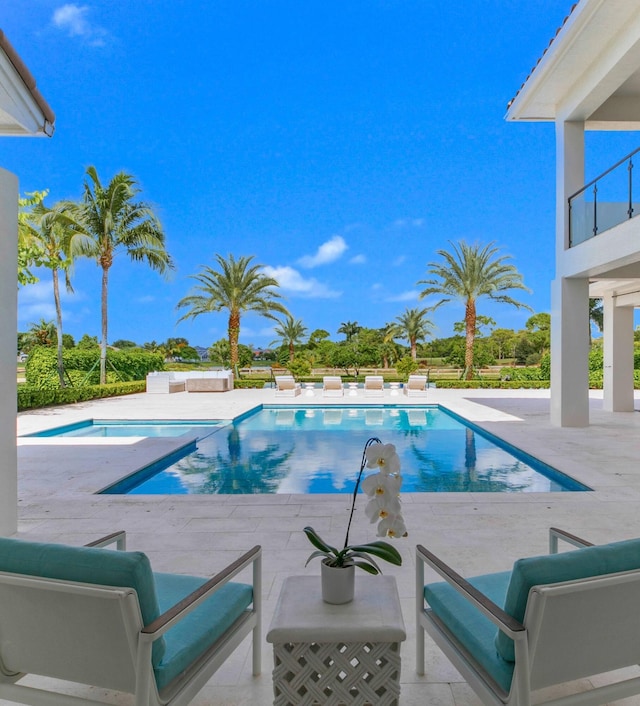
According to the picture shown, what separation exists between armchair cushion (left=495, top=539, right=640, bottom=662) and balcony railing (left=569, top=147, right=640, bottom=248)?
27.3 feet

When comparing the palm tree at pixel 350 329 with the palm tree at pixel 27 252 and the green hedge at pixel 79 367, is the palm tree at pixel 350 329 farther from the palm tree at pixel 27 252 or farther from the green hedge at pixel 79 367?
the palm tree at pixel 27 252

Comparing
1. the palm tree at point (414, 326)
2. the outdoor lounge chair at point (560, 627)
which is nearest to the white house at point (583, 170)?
the outdoor lounge chair at point (560, 627)

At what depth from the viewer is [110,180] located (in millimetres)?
19875

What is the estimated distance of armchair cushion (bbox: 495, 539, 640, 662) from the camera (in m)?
1.72

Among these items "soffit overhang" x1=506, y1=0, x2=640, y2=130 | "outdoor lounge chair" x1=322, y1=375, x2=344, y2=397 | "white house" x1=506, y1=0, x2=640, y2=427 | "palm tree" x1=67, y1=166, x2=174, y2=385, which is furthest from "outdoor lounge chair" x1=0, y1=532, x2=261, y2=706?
"palm tree" x1=67, y1=166, x2=174, y2=385

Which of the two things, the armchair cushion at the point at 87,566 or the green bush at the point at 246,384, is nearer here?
the armchair cushion at the point at 87,566

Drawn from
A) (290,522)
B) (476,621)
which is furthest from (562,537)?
(290,522)

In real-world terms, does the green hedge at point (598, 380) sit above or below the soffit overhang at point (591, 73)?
below

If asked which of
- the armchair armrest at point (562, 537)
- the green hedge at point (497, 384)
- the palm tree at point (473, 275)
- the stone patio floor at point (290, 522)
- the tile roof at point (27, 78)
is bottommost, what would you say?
the stone patio floor at point (290, 522)

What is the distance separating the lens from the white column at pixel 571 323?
34.2 feet

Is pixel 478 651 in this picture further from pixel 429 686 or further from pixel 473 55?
pixel 473 55

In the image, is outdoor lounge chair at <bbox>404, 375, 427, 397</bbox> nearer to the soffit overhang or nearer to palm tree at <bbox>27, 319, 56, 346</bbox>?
the soffit overhang

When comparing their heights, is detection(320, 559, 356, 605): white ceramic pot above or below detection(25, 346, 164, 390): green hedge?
below

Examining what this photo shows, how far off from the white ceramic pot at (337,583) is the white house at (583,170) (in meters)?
7.74
